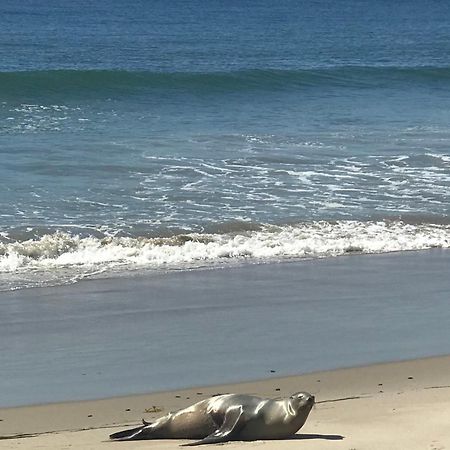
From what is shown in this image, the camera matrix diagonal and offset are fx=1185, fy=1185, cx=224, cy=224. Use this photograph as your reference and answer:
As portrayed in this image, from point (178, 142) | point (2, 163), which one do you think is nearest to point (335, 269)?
point (2, 163)

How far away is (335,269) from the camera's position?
47.4ft

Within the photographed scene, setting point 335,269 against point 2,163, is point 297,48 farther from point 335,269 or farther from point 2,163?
point 335,269

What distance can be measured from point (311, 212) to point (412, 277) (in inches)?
156

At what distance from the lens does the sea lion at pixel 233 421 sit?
764cm

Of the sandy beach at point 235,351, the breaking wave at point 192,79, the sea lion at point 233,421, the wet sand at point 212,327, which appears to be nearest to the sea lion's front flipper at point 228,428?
the sea lion at point 233,421

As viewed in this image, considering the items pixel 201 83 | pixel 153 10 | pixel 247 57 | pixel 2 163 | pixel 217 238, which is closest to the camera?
pixel 217 238

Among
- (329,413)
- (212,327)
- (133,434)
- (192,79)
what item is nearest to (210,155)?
(212,327)

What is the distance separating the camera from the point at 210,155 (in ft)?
72.9

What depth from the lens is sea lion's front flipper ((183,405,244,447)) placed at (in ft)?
24.9

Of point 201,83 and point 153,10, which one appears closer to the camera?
point 201,83

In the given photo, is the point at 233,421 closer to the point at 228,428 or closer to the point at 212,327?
the point at 228,428

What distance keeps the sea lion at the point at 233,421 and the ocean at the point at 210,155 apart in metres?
5.71

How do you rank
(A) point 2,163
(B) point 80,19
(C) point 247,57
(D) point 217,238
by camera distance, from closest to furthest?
(D) point 217,238
(A) point 2,163
(C) point 247,57
(B) point 80,19

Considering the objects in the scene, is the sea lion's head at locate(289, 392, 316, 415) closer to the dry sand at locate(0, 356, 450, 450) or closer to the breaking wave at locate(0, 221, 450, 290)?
the dry sand at locate(0, 356, 450, 450)
